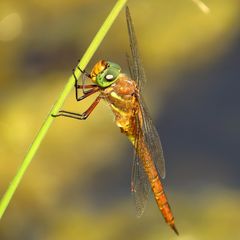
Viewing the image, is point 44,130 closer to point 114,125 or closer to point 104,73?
point 104,73

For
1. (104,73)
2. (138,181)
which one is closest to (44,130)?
(104,73)

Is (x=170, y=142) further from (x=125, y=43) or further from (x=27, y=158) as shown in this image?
(x=27, y=158)

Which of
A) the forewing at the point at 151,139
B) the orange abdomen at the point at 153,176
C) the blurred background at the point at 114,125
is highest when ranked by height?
the forewing at the point at 151,139

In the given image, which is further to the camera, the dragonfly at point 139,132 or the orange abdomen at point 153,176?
the orange abdomen at point 153,176

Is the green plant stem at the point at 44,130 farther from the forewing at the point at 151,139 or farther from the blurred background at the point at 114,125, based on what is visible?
the blurred background at the point at 114,125

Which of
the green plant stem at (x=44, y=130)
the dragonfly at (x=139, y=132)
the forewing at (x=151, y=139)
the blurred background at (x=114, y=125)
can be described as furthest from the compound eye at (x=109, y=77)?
the blurred background at (x=114, y=125)

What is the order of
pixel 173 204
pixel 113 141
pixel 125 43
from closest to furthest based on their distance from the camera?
pixel 173 204
pixel 113 141
pixel 125 43

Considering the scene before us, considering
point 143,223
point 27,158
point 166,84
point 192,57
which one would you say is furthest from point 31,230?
point 27,158
